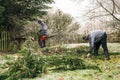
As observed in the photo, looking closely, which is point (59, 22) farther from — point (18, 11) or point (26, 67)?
point (26, 67)

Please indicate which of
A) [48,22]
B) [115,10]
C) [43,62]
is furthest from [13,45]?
[48,22]

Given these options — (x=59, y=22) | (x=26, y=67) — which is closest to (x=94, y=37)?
(x=26, y=67)

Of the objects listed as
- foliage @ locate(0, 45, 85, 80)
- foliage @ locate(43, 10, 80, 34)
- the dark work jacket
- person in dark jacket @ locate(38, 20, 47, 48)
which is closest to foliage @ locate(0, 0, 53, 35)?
person in dark jacket @ locate(38, 20, 47, 48)

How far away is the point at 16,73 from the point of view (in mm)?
8195

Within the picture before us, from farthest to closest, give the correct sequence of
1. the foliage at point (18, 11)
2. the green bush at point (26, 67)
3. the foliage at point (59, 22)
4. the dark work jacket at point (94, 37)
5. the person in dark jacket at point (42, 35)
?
the foliage at point (59, 22), the person in dark jacket at point (42, 35), the foliage at point (18, 11), the dark work jacket at point (94, 37), the green bush at point (26, 67)

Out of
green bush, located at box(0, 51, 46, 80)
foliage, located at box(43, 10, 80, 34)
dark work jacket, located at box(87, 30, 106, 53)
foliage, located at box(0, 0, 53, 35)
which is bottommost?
green bush, located at box(0, 51, 46, 80)

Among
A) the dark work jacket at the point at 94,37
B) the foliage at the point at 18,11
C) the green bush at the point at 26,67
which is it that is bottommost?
the green bush at the point at 26,67

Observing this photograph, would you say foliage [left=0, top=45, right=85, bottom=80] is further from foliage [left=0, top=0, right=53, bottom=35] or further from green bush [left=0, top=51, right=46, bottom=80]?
foliage [left=0, top=0, right=53, bottom=35]

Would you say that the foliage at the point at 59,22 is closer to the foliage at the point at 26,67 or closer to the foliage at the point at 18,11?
the foliage at the point at 18,11

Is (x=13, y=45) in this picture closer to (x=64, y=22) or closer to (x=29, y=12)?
(x=29, y=12)

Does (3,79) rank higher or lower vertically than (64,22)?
lower

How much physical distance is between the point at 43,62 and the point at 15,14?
8.57m

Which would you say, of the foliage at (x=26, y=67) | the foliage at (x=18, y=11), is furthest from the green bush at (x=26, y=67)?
the foliage at (x=18, y=11)

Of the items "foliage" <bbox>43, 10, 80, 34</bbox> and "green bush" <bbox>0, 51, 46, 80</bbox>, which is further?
"foliage" <bbox>43, 10, 80, 34</bbox>
